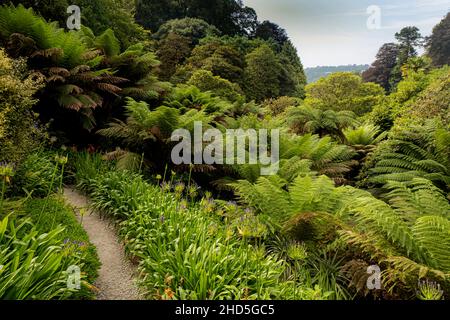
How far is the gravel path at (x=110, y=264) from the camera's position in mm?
2688

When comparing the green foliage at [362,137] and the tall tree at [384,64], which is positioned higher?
the tall tree at [384,64]

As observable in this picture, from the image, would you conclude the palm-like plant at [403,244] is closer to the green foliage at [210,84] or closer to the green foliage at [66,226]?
the green foliage at [66,226]

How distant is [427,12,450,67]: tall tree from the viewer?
35938mm

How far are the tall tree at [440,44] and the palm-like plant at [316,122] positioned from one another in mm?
33959

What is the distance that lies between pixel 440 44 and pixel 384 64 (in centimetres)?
553

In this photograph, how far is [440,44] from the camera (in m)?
36.8

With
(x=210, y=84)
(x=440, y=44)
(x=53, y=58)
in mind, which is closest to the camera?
(x=53, y=58)

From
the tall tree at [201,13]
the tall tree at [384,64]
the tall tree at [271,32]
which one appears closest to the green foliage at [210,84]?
the tall tree at [201,13]

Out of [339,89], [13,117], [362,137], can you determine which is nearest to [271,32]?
[339,89]

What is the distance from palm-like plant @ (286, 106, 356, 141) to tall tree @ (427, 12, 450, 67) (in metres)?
34.0

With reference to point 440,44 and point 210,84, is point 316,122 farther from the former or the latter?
point 440,44

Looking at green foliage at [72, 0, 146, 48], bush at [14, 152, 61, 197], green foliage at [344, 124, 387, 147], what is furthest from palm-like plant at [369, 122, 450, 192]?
green foliage at [72, 0, 146, 48]

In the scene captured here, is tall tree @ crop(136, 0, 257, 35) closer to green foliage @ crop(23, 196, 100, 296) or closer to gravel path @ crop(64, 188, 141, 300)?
gravel path @ crop(64, 188, 141, 300)
